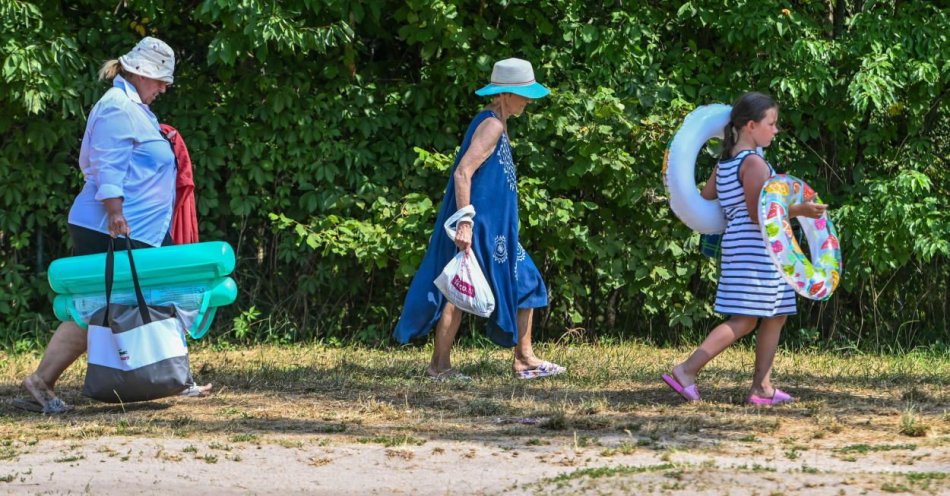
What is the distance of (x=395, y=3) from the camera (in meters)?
8.97

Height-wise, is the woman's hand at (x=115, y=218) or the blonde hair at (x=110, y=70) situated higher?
the blonde hair at (x=110, y=70)

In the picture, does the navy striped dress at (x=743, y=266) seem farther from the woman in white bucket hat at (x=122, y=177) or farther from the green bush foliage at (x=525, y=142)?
the woman in white bucket hat at (x=122, y=177)

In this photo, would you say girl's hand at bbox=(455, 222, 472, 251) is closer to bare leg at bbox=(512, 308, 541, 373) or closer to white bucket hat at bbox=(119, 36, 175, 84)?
bare leg at bbox=(512, 308, 541, 373)

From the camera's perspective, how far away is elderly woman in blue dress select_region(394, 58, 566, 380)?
668cm

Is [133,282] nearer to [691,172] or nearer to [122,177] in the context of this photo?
[122,177]

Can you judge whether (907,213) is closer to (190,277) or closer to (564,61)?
(564,61)

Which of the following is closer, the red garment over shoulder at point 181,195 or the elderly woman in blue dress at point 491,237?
the red garment over shoulder at point 181,195

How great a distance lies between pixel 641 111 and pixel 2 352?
448 centimetres

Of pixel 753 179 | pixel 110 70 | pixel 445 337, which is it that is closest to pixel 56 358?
pixel 110 70

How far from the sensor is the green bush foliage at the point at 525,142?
8.51 m

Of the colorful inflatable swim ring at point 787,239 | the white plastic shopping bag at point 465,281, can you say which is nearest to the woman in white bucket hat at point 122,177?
the white plastic shopping bag at point 465,281

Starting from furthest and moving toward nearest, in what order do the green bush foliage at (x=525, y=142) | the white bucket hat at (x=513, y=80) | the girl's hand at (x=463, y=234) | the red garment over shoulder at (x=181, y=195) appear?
the green bush foliage at (x=525, y=142) → the white bucket hat at (x=513, y=80) → the girl's hand at (x=463, y=234) → the red garment over shoulder at (x=181, y=195)

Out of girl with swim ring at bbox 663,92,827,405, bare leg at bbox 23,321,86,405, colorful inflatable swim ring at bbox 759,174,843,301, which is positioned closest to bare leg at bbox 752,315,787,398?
girl with swim ring at bbox 663,92,827,405

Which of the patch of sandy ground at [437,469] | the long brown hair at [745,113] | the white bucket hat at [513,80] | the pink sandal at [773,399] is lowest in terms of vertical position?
the patch of sandy ground at [437,469]
